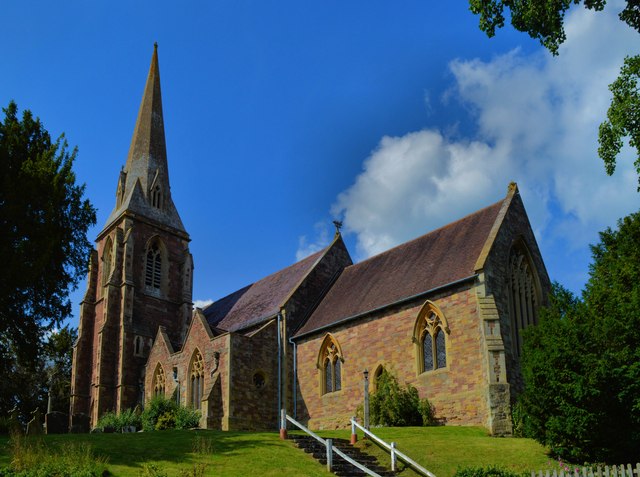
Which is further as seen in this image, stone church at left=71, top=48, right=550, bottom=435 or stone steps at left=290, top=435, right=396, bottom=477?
stone church at left=71, top=48, right=550, bottom=435

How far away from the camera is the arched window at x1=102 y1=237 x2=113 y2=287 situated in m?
45.4

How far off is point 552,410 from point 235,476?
344 inches

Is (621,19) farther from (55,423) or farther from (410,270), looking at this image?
(55,423)

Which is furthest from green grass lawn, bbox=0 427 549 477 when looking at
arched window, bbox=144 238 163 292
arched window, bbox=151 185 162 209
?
arched window, bbox=151 185 162 209

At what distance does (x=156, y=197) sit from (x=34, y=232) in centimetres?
2389

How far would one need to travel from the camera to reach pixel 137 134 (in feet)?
167

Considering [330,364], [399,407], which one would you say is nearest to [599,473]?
[399,407]

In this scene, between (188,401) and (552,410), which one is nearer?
(552,410)

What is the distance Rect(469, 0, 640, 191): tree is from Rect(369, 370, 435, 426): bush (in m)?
11.6

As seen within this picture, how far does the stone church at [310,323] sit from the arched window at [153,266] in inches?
3.5

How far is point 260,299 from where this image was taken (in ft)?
131

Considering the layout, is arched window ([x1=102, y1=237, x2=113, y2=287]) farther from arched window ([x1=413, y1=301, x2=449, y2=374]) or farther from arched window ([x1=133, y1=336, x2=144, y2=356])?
arched window ([x1=413, y1=301, x2=449, y2=374])

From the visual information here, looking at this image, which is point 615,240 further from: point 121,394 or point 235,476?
point 121,394

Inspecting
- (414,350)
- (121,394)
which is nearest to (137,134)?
(121,394)
